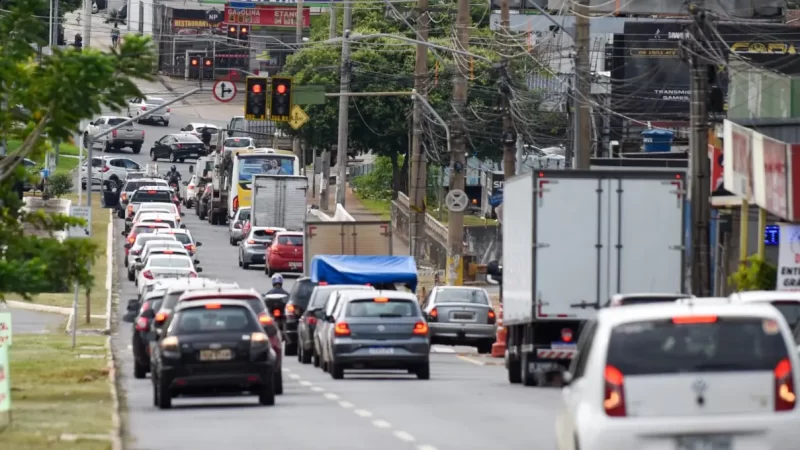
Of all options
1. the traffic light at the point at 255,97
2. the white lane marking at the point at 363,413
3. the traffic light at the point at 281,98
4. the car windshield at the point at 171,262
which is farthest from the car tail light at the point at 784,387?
the car windshield at the point at 171,262

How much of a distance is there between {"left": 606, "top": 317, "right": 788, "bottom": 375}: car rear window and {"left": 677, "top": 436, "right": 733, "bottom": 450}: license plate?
1.50 feet

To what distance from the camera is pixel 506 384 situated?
27922 millimetres

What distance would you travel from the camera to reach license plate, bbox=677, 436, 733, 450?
39.8ft

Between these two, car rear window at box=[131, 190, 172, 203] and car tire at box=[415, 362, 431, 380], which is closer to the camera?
car tire at box=[415, 362, 431, 380]

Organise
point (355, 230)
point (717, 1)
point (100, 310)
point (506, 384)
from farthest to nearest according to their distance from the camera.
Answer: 1. point (717, 1)
2. point (100, 310)
3. point (355, 230)
4. point (506, 384)

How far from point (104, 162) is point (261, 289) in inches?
1363

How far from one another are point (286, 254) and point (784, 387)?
47494 millimetres

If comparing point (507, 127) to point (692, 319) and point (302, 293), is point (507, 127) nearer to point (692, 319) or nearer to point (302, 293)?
point (302, 293)

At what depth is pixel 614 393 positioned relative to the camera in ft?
40.1

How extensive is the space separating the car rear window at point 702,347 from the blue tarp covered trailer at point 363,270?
31090 millimetres

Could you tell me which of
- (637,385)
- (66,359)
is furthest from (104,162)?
(637,385)

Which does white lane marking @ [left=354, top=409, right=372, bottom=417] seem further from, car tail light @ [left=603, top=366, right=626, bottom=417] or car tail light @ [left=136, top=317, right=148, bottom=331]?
car tail light @ [left=603, top=366, right=626, bottom=417]

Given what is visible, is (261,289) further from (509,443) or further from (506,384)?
(509,443)

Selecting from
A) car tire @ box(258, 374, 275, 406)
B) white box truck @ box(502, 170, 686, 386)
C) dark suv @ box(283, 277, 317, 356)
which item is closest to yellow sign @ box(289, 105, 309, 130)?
dark suv @ box(283, 277, 317, 356)
